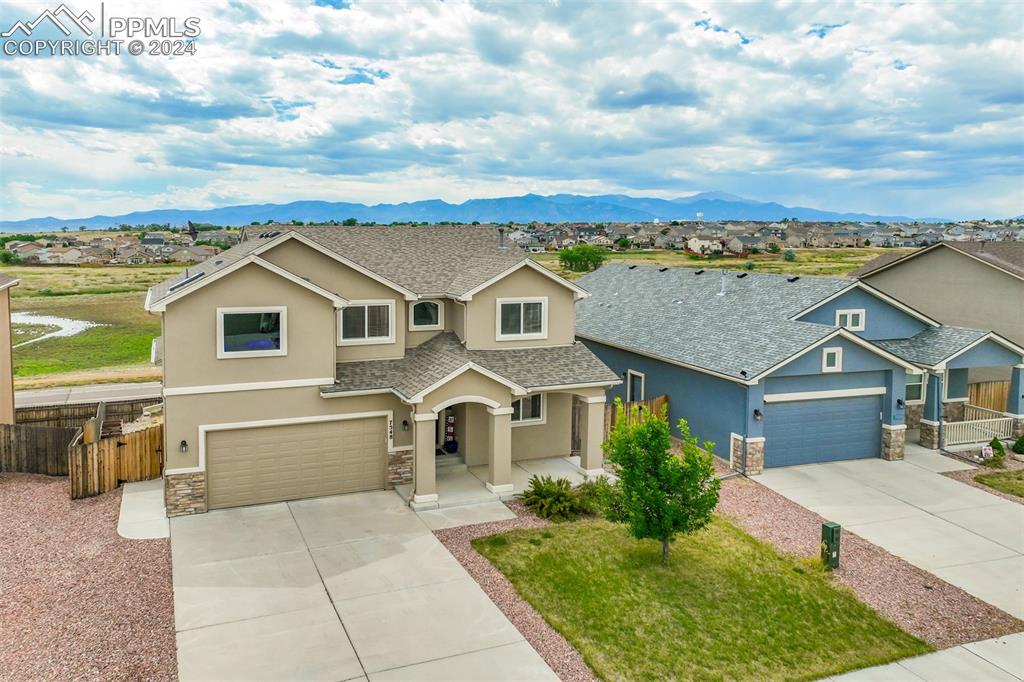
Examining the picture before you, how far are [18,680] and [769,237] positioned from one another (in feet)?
496

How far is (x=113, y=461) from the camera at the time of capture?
17641 mm

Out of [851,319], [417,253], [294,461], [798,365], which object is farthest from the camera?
[851,319]

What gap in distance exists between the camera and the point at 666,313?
26.7 meters

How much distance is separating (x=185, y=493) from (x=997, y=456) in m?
22.1

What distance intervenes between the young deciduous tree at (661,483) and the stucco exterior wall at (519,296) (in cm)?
666

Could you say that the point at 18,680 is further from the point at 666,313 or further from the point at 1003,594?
the point at 666,313

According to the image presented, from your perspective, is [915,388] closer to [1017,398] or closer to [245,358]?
[1017,398]

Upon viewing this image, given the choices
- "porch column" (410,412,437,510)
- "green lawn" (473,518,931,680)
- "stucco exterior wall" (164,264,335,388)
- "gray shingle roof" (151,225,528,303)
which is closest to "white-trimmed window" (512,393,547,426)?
"gray shingle roof" (151,225,528,303)

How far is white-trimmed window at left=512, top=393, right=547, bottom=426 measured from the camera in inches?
792

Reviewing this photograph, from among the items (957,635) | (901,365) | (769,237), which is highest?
(769,237)

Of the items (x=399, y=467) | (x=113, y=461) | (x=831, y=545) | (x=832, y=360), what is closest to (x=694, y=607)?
(x=831, y=545)

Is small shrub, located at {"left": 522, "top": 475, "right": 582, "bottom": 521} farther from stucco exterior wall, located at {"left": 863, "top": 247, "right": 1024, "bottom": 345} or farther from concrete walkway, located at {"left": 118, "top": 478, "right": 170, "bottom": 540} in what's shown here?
stucco exterior wall, located at {"left": 863, "top": 247, "right": 1024, "bottom": 345}

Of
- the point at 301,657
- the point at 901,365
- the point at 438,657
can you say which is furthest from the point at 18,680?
the point at 901,365

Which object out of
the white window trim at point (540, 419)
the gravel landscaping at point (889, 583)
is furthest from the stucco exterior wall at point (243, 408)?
the gravel landscaping at point (889, 583)
